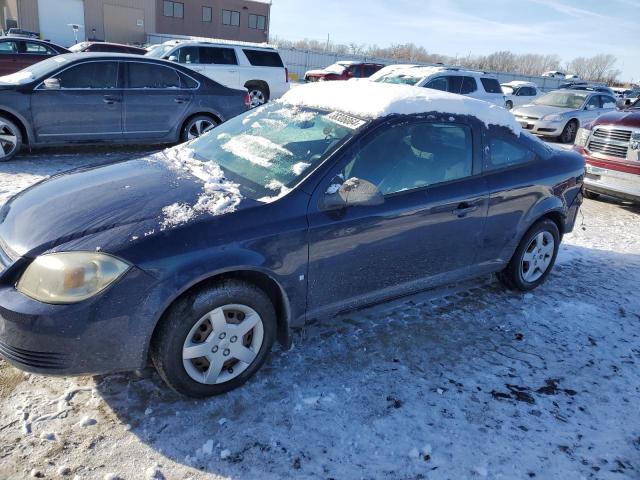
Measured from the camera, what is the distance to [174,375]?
8.68 feet

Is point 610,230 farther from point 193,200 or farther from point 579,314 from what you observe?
point 193,200

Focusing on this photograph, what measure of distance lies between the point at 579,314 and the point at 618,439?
5.07ft

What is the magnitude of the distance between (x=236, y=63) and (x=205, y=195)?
37.9 feet

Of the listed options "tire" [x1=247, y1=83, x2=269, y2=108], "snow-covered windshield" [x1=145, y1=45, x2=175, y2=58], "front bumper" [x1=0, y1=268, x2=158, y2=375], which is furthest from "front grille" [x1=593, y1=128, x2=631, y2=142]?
"snow-covered windshield" [x1=145, y1=45, x2=175, y2=58]

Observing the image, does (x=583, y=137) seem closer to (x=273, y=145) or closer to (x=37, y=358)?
(x=273, y=145)

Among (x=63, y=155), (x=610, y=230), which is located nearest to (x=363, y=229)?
(x=610, y=230)

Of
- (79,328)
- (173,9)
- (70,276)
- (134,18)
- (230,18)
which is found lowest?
(79,328)

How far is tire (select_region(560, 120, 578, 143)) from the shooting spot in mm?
13672

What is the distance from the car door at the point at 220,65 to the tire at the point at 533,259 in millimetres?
10575

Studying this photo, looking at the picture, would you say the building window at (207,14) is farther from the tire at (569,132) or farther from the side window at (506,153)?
the side window at (506,153)

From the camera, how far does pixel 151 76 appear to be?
7969 millimetres

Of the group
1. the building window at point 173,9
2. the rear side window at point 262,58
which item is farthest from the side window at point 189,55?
the building window at point 173,9

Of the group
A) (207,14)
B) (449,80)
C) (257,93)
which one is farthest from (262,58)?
(207,14)

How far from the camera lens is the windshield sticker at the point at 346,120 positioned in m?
3.26
